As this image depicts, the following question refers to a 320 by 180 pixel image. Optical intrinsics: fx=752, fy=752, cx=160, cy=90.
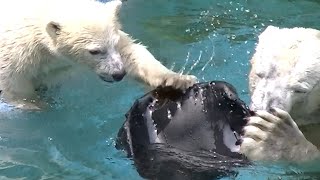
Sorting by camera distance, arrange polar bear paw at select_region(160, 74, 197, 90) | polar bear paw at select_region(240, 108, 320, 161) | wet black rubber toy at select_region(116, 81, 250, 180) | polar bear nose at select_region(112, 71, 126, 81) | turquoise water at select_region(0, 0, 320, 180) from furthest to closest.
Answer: polar bear nose at select_region(112, 71, 126, 81) < turquoise water at select_region(0, 0, 320, 180) < polar bear paw at select_region(160, 74, 197, 90) < wet black rubber toy at select_region(116, 81, 250, 180) < polar bear paw at select_region(240, 108, 320, 161)

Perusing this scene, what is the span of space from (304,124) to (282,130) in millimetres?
425

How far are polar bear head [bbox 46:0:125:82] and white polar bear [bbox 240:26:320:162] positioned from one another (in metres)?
0.92

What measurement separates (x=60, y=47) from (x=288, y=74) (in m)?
1.46

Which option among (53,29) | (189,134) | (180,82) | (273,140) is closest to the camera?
(273,140)

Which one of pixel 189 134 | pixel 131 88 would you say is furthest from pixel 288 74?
pixel 131 88

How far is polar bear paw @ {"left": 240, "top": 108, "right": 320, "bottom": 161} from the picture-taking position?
130 inches

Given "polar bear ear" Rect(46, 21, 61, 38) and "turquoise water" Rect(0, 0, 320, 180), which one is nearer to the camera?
"turquoise water" Rect(0, 0, 320, 180)

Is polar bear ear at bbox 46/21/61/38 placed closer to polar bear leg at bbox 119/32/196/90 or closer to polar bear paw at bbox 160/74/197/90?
polar bear leg at bbox 119/32/196/90

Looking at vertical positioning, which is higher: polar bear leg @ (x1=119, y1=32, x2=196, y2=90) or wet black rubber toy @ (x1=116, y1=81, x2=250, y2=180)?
polar bear leg @ (x1=119, y1=32, x2=196, y2=90)

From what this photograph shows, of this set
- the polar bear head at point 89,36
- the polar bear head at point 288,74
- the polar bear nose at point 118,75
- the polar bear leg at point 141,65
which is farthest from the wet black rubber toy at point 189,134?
the polar bear head at point 89,36

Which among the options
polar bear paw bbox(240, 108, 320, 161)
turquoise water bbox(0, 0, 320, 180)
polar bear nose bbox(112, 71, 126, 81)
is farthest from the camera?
polar bear nose bbox(112, 71, 126, 81)

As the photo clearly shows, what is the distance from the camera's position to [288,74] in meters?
3.39

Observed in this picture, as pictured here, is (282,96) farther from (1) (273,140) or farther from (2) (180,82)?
(2) (180,82)

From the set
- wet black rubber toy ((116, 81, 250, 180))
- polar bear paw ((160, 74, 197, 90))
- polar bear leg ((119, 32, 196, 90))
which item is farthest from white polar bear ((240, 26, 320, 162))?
polar bear leg ((119, 32, 196, 90))
